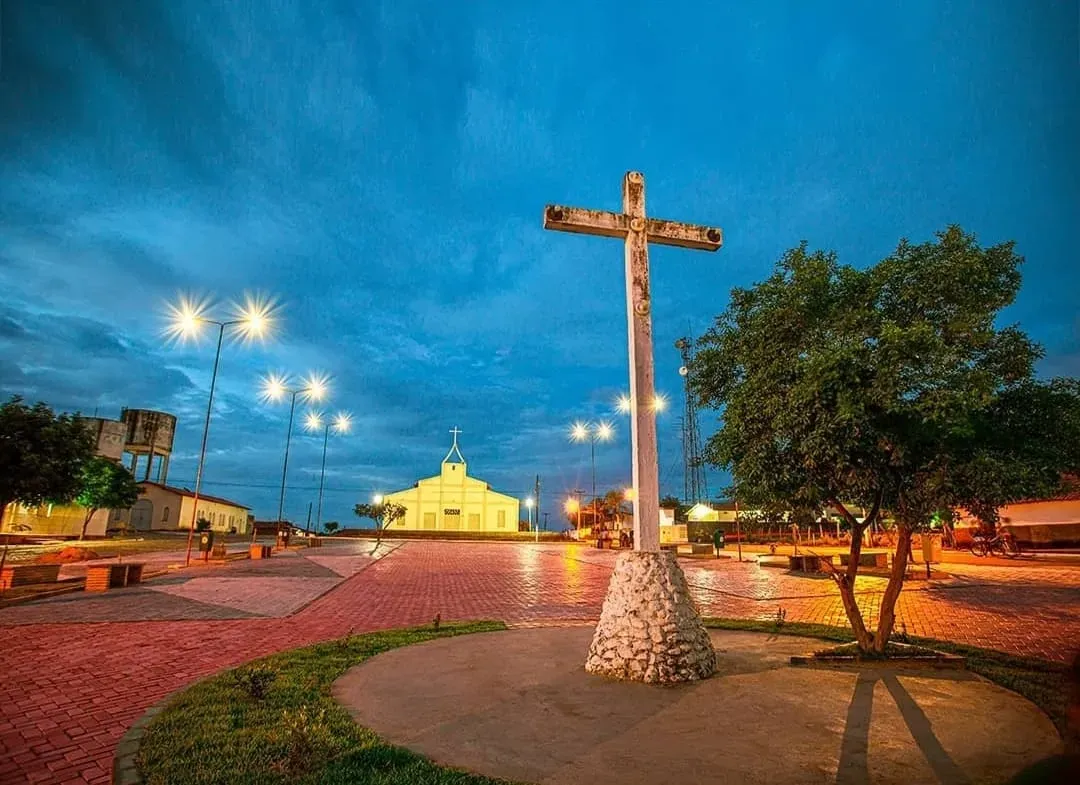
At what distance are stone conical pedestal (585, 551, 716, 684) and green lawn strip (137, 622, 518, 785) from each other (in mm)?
2733

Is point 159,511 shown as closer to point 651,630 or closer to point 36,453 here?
point 36,453

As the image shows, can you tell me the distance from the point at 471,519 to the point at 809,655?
6411cm

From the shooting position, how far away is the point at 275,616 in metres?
11.2

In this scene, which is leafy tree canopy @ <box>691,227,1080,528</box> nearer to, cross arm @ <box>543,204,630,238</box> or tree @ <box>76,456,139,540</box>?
cross arm @ <box>543,204,630,238</box>

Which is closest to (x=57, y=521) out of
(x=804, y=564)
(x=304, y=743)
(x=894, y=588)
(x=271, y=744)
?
(x=804, y=564)

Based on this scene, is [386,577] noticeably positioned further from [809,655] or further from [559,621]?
[809,655]

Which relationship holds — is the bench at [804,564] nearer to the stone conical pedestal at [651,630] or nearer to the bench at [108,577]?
the stone conical pedestal at [651,630]

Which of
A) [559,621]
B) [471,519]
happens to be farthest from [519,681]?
[471,519]

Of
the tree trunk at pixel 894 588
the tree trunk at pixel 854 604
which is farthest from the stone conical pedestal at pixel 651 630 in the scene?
the tree trunk at pixel 894 588

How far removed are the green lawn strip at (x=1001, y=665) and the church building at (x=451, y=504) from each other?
59.4m

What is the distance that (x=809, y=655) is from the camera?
6918 millimetres

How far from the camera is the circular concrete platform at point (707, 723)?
391cm

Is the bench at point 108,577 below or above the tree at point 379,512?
below

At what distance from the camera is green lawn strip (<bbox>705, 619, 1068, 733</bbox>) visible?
5.48 m
